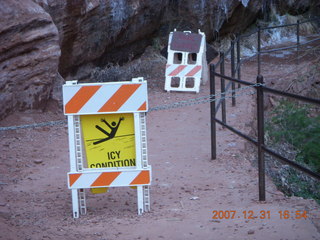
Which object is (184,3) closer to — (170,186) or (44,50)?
(44,50)

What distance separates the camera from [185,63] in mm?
11062

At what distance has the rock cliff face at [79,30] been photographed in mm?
7594

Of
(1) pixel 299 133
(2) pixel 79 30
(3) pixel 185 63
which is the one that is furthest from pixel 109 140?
(3) pixel 185 63

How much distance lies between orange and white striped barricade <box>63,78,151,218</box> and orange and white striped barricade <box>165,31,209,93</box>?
6.37 meters

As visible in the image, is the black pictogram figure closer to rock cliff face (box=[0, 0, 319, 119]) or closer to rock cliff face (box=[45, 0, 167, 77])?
rock cliff face (box=[0, 0, 319, 119])

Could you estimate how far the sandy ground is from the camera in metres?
4.12

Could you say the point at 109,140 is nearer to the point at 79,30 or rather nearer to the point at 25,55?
the point at 25,55

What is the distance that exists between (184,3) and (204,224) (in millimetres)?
10192

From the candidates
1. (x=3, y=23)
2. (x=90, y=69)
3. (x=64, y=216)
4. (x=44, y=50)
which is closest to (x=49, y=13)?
(x=44, y=50)

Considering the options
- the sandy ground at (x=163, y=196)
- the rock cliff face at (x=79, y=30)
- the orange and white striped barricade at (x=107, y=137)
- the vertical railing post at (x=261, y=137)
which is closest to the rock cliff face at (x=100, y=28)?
the rock cliff face at (x=79, y=30)

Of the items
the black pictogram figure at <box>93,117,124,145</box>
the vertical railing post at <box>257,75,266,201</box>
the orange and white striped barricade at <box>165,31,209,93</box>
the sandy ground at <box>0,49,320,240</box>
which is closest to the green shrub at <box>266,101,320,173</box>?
the sandy ground at <box>0,49,320,240</box>

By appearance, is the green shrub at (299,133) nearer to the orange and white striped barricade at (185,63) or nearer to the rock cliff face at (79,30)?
the orange and white striped barricade at (185,63)

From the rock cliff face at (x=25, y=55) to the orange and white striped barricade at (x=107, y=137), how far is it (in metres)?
3.20

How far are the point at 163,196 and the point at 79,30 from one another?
18.4ft
